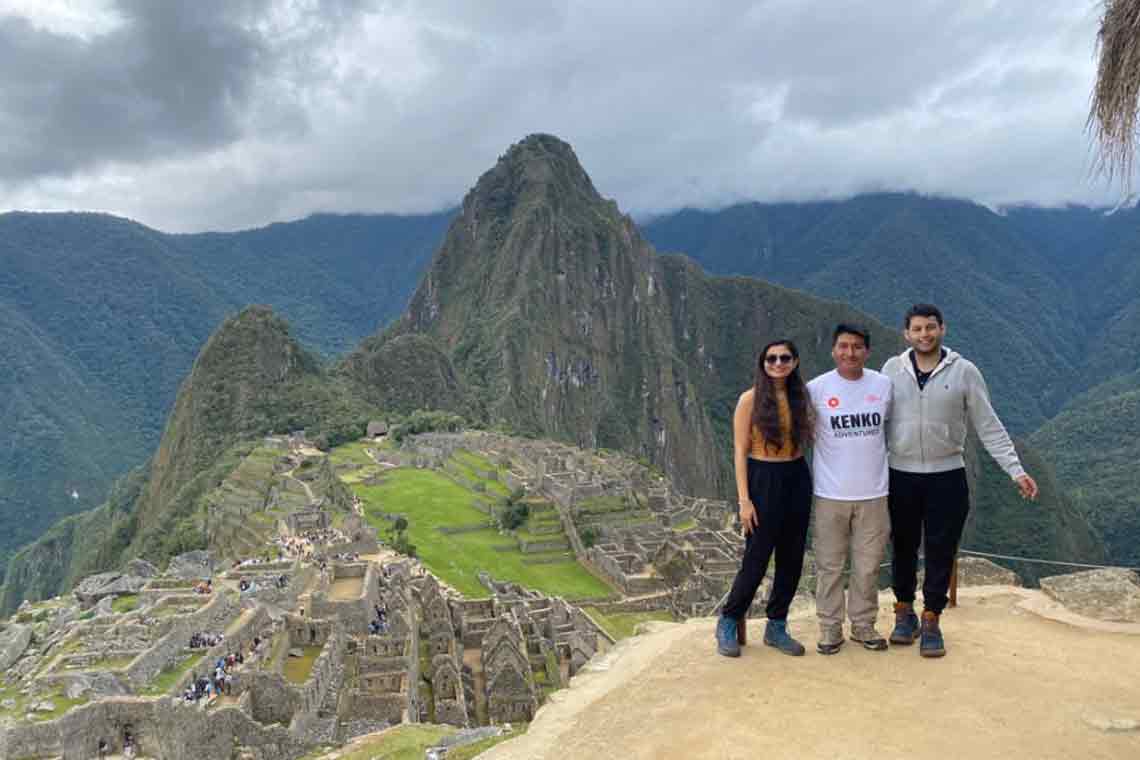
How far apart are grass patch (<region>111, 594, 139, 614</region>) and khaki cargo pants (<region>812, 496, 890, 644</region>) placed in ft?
56.0

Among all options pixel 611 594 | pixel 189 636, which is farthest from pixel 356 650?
pixel 611 594

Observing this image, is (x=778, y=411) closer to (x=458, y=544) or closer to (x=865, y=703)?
(x=865, y=703)

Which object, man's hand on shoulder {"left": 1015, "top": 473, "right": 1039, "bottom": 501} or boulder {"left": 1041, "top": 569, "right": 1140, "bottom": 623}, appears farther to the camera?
boulder {"left": 1041, "top": 569, "right": 1140, "bottom": 623}

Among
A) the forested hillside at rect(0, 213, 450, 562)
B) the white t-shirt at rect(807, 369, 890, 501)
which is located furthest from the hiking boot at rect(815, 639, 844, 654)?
the forested hillside at rect(0, 213, 450, 562)

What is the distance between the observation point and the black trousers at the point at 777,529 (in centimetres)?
695

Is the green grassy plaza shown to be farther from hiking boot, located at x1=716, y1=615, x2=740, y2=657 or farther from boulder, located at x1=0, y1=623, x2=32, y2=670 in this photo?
hiking boot, located at x1=716, y1=615, x2=740, y2=657

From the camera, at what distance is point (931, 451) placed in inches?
267

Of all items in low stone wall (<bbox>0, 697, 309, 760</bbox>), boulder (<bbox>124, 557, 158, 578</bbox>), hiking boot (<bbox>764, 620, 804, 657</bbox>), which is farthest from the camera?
boulder (<bbox>124, 557, 158, 578</bbox>)

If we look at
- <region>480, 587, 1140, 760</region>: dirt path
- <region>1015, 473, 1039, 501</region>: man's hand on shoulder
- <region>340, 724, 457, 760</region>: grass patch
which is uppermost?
<region>1015, 473, 1039, 501</region>: man's hand on shoulder

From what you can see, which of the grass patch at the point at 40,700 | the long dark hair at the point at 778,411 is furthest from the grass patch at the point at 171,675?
the long dark hair at the point at 778,411

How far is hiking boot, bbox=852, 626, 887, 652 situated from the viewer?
6914 mm

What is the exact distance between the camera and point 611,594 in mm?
37094

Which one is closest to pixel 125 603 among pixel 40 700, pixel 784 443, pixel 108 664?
pixel 108 664

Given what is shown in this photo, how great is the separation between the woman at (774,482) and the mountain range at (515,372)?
42.2m
